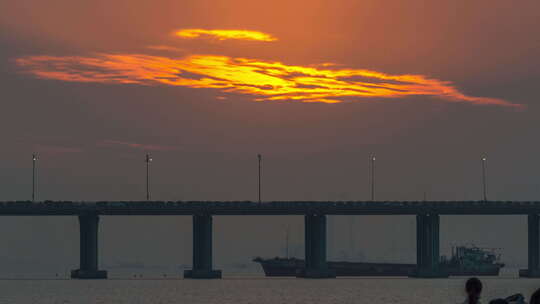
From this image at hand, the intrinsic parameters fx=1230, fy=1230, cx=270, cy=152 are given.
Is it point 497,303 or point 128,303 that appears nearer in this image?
point 497,303

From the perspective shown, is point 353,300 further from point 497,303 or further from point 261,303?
point 497,303

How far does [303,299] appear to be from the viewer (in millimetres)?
148375

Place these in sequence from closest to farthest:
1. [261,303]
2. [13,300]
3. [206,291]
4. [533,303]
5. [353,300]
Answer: [533,303]
[261,303]
[353,300]
[13,300]
[206,291]

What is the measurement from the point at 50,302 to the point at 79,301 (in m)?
3.77

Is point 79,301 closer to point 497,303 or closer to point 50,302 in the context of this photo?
point 50,302

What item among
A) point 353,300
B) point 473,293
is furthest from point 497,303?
point 353,300

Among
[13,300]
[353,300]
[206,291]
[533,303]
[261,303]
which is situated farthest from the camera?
[206,291]

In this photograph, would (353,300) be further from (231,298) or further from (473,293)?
(473,293)

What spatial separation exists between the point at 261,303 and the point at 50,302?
27907 mm

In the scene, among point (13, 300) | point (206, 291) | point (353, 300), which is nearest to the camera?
point (353, 300)

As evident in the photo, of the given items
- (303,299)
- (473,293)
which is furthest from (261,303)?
(473,293)

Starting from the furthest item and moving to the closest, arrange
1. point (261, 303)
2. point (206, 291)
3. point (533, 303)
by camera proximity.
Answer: point (206, 291) → point (261, 303) → point (533, 303)

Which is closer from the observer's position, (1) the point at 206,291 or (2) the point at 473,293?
(2) the point at 473,293

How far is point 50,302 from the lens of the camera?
490ft
